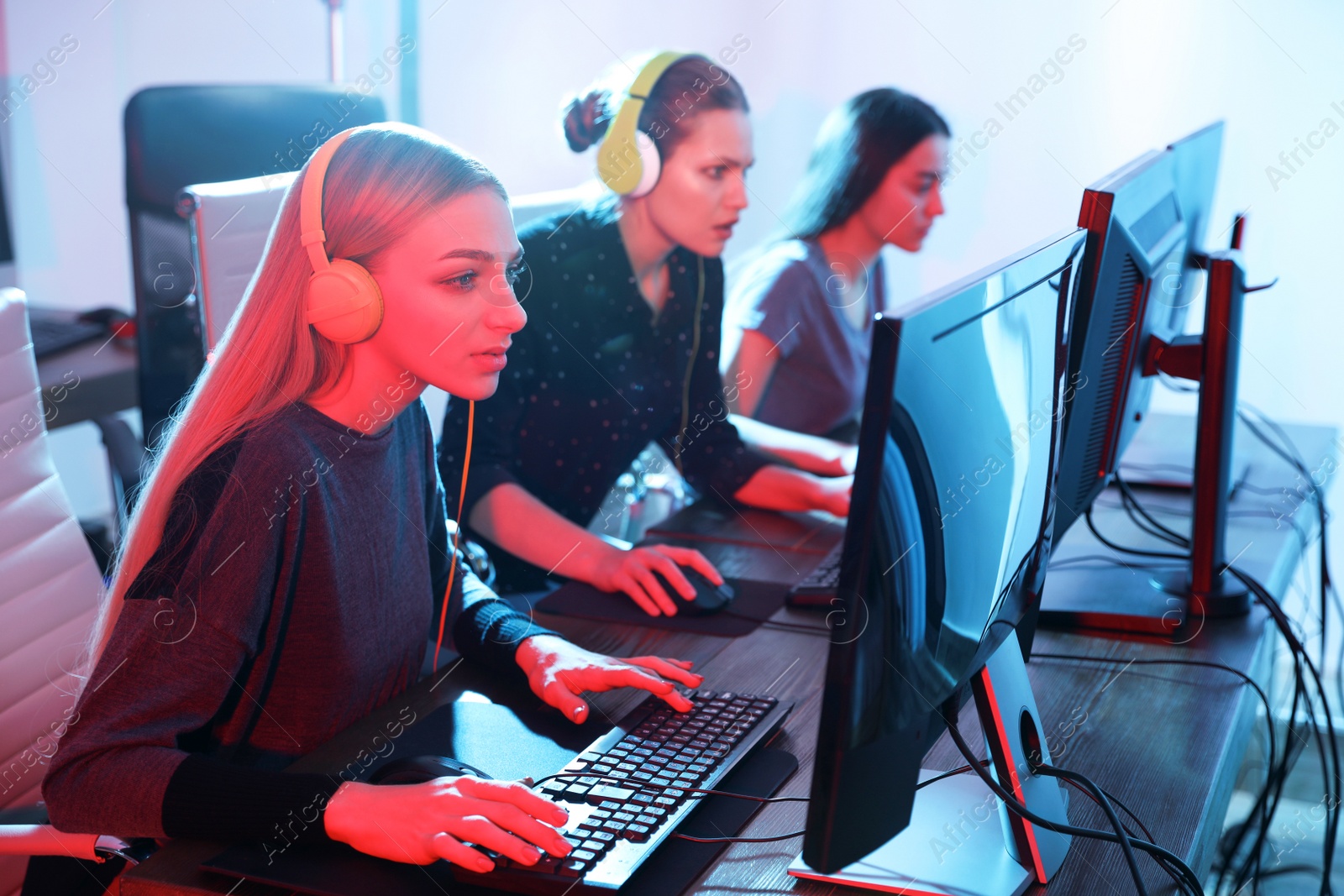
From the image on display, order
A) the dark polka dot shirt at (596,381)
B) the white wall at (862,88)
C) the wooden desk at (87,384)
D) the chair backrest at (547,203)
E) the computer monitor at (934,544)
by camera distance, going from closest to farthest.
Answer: the computer monitor at (934,544)
the dark polka dot shirt at (596,381)
the chair backrest at (547,203)
the wooden desk at (87,384)
the white wall at (862,88)

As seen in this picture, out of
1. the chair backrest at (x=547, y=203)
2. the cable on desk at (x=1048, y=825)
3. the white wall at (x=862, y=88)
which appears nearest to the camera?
the cable on desk at (x=1048, y=825)

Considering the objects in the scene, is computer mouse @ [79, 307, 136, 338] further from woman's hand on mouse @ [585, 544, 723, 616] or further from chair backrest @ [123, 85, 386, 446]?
woman's hand on mouse @ [585, 544, 723, 616]

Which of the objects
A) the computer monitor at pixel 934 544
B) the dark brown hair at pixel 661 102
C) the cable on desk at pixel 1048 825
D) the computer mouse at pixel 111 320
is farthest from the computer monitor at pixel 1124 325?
the computer mouse at pixel 111 320

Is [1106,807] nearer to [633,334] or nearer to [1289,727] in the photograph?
[1289,727]

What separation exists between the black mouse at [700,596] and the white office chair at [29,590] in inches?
24.6

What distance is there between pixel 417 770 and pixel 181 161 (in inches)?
58.5

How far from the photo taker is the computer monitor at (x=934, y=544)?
0.55m

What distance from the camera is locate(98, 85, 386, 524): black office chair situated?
1.90m

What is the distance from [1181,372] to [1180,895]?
0.66 meters

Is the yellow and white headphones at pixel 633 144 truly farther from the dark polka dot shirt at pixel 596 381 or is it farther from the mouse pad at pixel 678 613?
the mouse pad at pixel 678 613

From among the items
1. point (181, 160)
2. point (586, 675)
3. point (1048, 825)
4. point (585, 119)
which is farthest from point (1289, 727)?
point (181, 160)

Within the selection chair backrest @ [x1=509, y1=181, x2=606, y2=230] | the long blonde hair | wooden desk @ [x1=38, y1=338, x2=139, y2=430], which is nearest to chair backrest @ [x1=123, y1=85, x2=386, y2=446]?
wooden desk @ [x1=38, y1=338, x2=139, y2=430]

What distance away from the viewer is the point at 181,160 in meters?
1.93

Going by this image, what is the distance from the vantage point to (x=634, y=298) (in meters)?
1.62
